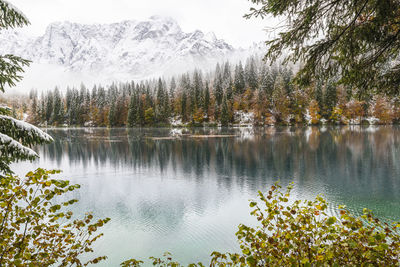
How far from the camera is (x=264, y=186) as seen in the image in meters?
18.5

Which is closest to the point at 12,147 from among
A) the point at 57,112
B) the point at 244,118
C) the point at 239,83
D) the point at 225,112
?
the point at 225,112

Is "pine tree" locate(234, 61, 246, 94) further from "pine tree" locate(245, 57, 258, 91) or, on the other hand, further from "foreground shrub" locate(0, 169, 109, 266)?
"foreground shrub" locate(0, 169, 109, 266)

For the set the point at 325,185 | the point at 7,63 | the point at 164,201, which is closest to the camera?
the point at 7,63

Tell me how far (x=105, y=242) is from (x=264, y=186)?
11.7 m

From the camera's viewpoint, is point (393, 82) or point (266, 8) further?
point (393, 82)

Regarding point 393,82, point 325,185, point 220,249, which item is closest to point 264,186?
point 325,185

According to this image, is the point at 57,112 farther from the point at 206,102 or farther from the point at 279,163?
the point at 279,163

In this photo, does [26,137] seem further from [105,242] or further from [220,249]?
[220,249]

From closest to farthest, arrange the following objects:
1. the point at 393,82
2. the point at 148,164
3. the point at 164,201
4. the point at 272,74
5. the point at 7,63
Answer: the point at 7,63 → the point at 393,82 → the point at 164,201 → the point at 148,164 → the point at 272,74

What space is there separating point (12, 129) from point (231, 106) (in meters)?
93.1

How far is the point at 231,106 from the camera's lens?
3794 inches

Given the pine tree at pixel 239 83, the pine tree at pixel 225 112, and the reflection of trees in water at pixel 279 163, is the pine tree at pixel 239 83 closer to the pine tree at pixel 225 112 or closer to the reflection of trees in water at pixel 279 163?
the pine tree at pixel 225 112

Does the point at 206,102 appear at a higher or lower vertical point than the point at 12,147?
higher

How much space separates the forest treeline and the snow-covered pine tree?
78239 millimetres
